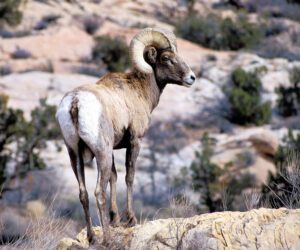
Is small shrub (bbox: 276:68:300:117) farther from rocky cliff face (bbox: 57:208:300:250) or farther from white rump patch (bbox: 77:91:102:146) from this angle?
white rump patch (bbox: 77:91:102:146)

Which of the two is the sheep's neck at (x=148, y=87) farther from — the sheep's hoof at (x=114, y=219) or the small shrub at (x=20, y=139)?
the small shrub at (x=20, y=139)

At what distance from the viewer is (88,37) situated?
3731 centimetres

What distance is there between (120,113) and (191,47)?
28.3 metres

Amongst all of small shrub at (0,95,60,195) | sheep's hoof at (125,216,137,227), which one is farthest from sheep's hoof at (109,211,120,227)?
small shrub at (0,95,60,195)

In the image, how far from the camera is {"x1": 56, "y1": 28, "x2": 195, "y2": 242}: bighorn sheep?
8219 millimetres

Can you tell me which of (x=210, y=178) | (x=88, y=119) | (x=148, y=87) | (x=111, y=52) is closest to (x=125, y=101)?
(x=148, y=87)

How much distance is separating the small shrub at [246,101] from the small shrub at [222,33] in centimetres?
855

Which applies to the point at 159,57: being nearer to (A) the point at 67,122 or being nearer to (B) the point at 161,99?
(A) the point at 67,122

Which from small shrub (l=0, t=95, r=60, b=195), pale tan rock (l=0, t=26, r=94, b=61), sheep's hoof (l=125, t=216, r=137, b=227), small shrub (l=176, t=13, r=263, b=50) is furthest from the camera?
small shrub (l=176, t=13, r=263, b=50)

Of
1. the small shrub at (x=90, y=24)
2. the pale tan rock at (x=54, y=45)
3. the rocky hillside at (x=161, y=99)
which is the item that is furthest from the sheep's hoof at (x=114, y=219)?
the small shrub at (x=90, y=24)

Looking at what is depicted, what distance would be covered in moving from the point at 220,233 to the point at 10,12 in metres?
32.7

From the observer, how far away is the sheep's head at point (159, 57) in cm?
970

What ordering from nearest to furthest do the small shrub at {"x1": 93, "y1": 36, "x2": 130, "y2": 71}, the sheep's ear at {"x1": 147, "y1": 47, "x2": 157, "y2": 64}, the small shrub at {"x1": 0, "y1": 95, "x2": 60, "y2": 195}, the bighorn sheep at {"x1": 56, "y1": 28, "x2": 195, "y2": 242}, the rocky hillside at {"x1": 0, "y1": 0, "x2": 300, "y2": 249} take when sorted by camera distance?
the bighorn sheep at {"x1": 56, "y1": 28, "x2": 195, "y2": 242} → the sheep's ear at {"x1": 147, "y1": 47, "x2": 157, "y2": 64} → the rocky hillside at {"x1": 0, "y1": 0, "x2": 300, "y2": 249} → the small shrub at {"x1": 0, "y1": 95, "x2": 60, "y2": 195} → the small shrub at {"x1": 93, "y1": 36, "x2": 130, "y2": 71}

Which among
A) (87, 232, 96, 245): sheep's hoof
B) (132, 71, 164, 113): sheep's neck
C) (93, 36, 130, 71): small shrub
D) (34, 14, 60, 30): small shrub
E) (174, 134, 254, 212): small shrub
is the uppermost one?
(132, 71, 164, 113): sheep's neck
